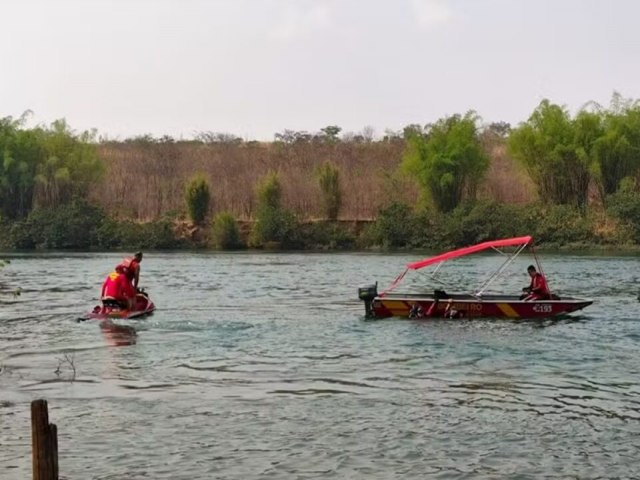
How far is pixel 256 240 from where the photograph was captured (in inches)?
2931

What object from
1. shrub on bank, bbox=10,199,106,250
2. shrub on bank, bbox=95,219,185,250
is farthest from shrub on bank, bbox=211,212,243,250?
shrub on bank, bbox=10,199,106,250

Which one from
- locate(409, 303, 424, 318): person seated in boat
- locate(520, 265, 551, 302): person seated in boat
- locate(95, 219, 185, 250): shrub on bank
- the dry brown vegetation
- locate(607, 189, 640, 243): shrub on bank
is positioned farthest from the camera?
the dry brown vegetation

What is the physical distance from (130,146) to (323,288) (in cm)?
6427

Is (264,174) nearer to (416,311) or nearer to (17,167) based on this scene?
(17,167)

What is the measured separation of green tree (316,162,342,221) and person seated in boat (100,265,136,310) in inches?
1867

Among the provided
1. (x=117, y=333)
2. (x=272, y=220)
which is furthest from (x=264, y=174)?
(x=117, y=333)

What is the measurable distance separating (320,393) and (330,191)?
5781 centimetres

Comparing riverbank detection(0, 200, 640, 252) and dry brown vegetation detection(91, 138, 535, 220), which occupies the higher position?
dry brown vegetation detection(91, 138, 535, 220)

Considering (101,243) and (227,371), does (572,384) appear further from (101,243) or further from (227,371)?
(101,243)

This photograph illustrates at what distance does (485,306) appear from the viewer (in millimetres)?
27953

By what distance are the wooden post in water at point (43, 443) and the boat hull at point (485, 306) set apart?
1964cm

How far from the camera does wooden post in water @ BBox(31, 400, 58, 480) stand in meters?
8.91

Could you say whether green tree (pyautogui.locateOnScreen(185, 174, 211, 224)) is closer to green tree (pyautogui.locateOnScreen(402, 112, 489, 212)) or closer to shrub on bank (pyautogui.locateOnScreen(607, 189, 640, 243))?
green tree (pyautogui.locateOnScreen(402, 112, 489, 212))

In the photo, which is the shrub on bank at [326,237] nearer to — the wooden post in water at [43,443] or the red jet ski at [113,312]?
the red jet ski at [113,312]
